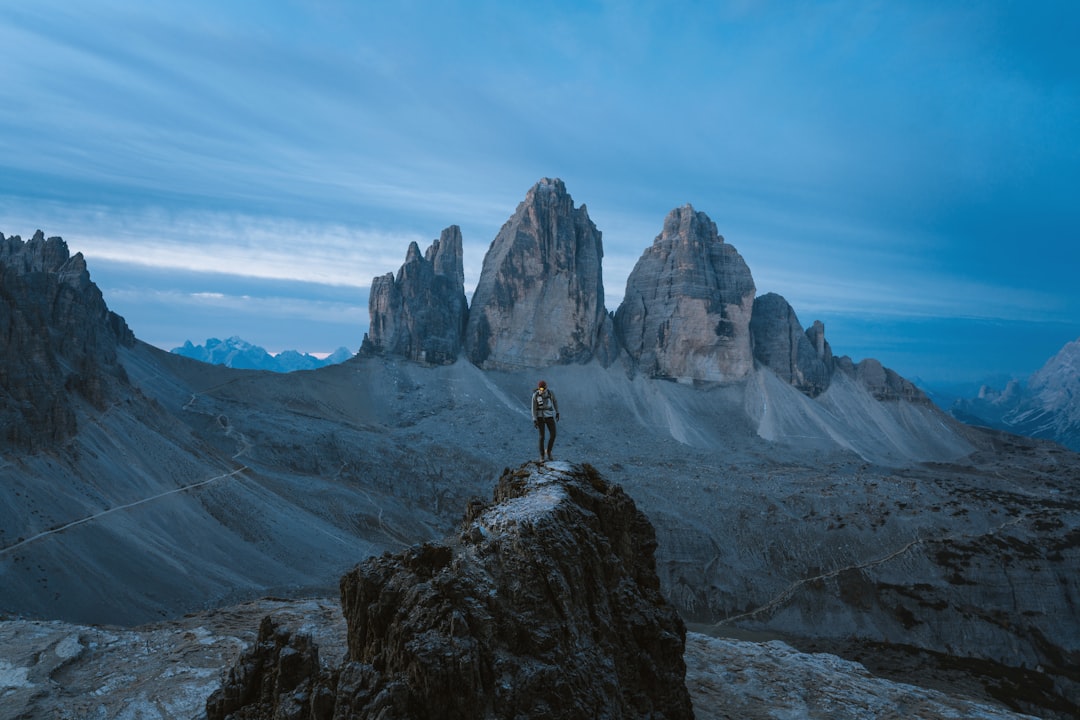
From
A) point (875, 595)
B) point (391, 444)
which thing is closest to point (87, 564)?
point (391, 444)

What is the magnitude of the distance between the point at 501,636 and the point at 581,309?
286 ft

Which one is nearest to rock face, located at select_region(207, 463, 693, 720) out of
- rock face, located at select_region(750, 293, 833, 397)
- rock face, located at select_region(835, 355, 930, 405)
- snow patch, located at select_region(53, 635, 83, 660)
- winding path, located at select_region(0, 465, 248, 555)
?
snow patch, located at select_region(53, 635, 83, 660)

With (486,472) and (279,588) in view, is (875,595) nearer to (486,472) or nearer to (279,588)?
(486,472)

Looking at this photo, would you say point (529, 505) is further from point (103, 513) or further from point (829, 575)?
point (829, 575)

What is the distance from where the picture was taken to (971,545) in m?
47.7

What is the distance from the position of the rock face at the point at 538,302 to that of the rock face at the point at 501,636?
80643 mm

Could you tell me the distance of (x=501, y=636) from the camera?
9180mm

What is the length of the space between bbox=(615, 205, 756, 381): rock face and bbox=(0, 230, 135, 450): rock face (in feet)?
225

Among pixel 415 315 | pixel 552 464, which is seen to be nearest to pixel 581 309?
pixel 415 315

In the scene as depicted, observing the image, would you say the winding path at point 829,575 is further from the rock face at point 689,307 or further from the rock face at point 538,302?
the rock face at point 538,302

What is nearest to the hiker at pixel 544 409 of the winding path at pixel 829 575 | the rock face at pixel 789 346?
the winding path at pixel 829 575

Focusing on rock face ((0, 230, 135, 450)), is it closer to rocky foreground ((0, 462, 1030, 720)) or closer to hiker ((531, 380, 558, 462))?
rocky foreground ((0, 462, 1030, 720))

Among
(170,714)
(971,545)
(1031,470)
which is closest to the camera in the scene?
(170,714)

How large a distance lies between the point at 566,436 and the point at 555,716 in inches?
2640
